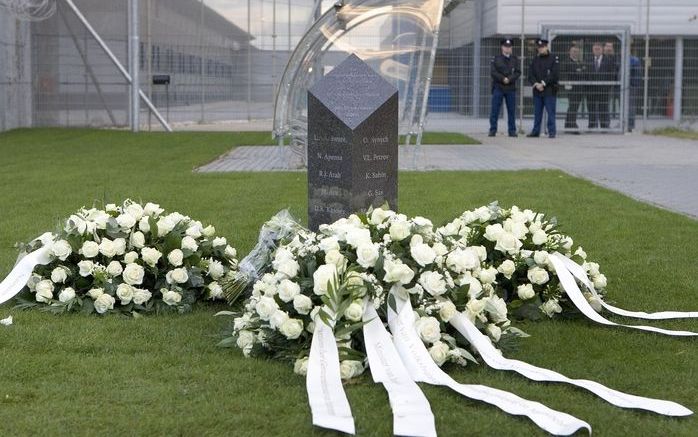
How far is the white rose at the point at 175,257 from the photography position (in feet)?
24.5

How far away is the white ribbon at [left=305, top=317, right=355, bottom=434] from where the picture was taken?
16.0 feet

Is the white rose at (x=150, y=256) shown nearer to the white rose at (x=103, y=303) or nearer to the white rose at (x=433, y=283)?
the white rose at (x=103, y=303)

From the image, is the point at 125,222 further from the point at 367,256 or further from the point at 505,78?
the point at 505,78

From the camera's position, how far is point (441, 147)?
23.9 m

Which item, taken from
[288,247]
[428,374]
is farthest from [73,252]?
[428,374]

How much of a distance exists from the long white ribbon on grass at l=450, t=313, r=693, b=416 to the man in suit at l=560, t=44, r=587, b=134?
23569 mm

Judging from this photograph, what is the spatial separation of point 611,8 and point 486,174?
751 inches

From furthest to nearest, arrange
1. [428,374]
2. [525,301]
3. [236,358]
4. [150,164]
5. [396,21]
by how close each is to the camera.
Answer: [396,21], [150,164], [525,301], [236,358], [428,374]

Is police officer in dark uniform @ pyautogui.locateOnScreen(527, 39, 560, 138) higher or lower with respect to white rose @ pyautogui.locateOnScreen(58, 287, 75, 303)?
higher

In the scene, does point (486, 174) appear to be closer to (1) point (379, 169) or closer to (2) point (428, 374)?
(1) point (379, 169)

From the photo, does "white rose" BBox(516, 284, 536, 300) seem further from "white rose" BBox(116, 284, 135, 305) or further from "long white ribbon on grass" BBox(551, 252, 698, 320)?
"white rose" BBox(116, 284, 135, 305)

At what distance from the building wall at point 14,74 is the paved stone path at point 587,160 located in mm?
9460

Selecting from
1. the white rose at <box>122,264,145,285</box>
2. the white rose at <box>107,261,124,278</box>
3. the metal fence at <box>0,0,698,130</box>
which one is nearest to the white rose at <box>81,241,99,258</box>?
the white rose at <box>107,261,124,278</box>

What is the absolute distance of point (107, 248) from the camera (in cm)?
731
